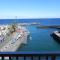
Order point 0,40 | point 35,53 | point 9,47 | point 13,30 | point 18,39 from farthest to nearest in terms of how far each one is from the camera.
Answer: point 13,30, point 18,39, point 0,40, point 9,47, point 35,53

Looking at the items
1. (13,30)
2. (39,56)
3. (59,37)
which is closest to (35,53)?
(39,56)

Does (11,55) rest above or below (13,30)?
above

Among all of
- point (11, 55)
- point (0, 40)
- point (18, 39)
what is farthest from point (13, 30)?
point (11, 55)

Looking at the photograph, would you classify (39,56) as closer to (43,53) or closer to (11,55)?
(43,53)

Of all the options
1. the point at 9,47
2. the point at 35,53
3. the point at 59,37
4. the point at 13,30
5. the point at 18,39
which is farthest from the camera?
the point at 13,30

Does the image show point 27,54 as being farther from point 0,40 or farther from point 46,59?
point 0,40

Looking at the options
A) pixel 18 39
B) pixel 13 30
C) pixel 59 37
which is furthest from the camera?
pixel 13 30

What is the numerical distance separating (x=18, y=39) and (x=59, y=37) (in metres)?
11.6

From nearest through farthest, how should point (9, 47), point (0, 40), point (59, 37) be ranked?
1. point (9, 47)
2. point (0, 40)
3. point (59, 37)

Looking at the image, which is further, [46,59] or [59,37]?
[59,37]

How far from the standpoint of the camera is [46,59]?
109 inches

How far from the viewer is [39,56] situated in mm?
2764

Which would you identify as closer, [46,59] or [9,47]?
[46,59]

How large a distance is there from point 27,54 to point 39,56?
19 cm
